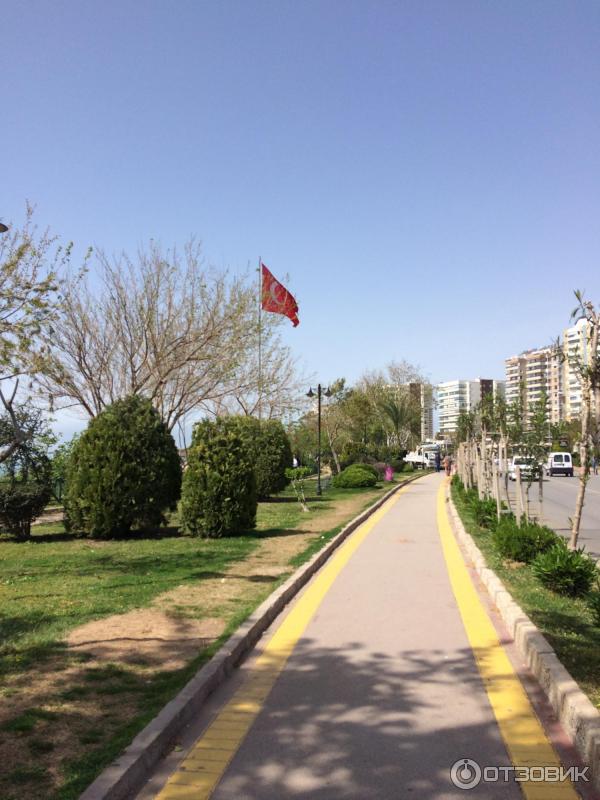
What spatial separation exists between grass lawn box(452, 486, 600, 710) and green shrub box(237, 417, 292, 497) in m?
14.7

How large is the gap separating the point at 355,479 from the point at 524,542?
2194cm

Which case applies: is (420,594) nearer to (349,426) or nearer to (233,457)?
(233,457)

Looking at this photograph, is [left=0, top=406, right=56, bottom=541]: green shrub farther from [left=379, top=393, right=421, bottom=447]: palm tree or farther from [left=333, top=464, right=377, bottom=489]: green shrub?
[left=379, top=393, right=421, bottom=447]: palm tree

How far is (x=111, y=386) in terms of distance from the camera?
953 inches

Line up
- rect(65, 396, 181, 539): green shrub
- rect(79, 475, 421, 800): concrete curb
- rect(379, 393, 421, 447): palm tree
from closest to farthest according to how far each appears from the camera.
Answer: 1. rect(79, 475, 421, 800): concrete curb
2. rect(65, 396, 181, 539): green shrub
3. rect(379, 393, 421, 447): palm tree

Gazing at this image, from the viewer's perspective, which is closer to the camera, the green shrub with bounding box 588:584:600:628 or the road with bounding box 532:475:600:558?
the green shrub with bounding box 588:584:600:628

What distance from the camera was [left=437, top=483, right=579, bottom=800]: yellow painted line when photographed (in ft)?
12.2


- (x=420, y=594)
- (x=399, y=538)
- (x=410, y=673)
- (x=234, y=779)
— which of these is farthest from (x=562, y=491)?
(x=234, y=779)

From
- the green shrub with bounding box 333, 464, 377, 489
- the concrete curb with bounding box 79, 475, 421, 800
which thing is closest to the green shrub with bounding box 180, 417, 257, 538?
the concrete curb with bounding box 79, 475, 421, 800

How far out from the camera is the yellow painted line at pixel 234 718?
3729 millimetres

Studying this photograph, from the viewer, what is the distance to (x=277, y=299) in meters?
29.1

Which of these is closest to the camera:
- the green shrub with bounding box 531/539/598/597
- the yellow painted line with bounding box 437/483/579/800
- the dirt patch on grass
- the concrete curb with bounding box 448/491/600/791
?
the yellow painted line with bounding box 437/483/579/800

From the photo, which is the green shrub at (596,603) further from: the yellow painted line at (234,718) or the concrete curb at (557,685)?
the yellow painted line at (234,718)

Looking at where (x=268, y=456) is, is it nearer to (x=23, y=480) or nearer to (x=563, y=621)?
(x=23, y=480)
